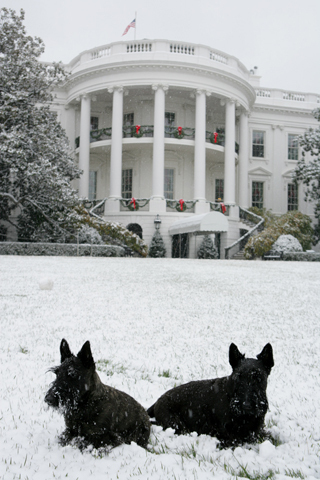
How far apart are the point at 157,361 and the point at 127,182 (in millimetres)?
29019

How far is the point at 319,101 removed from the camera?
36375mm

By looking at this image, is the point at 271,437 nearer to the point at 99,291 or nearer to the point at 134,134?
the point at 99,291

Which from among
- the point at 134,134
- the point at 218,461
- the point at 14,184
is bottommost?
the point at 218,461

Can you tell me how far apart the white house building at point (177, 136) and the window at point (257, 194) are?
0.28 ft

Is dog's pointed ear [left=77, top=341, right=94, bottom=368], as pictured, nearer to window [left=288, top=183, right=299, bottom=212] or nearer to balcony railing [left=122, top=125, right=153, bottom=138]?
balcony railing [left=122, top=125, right=153, bottom=138]

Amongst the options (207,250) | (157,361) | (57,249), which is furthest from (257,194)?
(157,361)

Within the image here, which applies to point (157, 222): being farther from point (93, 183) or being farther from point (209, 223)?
point (93, 183)

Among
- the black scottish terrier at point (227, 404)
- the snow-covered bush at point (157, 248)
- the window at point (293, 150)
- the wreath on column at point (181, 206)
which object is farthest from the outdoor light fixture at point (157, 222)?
the black scottish terrier at point (227, 404)

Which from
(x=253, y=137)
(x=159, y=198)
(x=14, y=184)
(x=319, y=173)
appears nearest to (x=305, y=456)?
(x=14, y=184)

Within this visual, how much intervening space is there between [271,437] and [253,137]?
34485mm

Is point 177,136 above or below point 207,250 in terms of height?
above

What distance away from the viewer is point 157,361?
11.7 feet

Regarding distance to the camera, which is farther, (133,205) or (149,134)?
(149,134)

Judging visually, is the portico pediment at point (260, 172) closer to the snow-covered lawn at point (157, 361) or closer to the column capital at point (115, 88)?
the column capital at point (115, 88)
